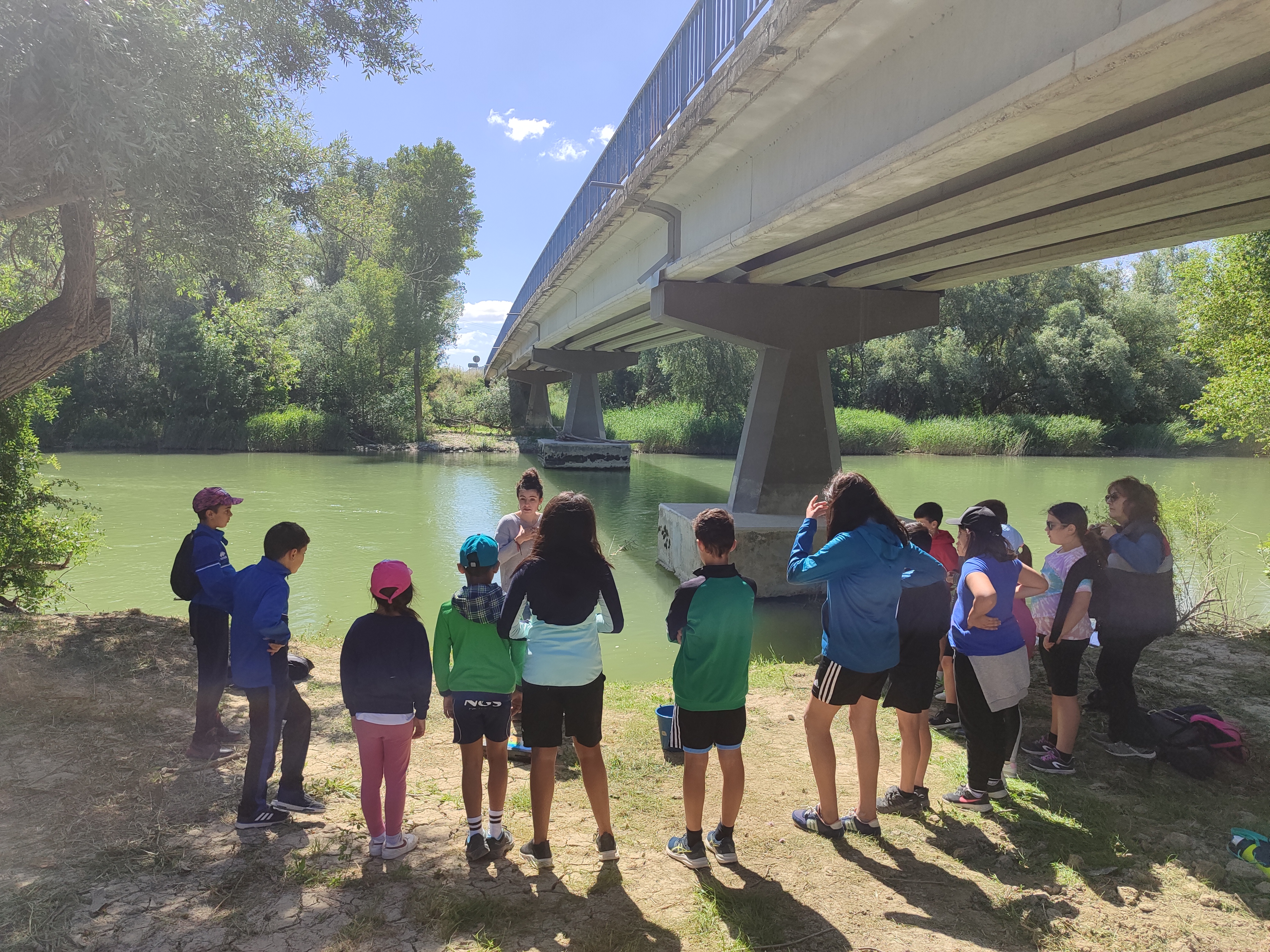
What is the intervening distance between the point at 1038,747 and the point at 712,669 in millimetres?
2809

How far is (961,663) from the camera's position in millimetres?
3990

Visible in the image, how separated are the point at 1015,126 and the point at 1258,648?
5750 mm

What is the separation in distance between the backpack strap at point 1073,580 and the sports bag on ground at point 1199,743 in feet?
3.39

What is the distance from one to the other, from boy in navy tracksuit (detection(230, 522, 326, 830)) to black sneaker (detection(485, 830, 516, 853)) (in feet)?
3.32

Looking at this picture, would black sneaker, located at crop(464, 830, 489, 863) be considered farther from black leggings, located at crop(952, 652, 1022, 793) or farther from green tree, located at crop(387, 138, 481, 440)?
green tree, located at crop(387, 138, 481, 440)

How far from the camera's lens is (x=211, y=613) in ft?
14.1

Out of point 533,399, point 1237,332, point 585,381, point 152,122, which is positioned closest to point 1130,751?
point 152,122

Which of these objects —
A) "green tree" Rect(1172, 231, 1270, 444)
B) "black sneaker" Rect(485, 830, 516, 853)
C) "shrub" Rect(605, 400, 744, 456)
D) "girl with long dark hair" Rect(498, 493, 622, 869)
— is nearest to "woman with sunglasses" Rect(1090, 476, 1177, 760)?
"girl with long dark hair" Rect(498, 493, 622, 869)

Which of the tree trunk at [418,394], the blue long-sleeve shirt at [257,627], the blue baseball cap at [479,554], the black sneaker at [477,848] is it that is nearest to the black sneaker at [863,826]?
the black sneaker at [477,848]

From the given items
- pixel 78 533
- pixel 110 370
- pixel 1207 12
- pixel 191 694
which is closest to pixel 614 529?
pixel 78 533

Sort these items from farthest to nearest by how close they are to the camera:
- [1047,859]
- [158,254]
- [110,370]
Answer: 1. [110,370]
2. [158,254]
3. [1047,859]

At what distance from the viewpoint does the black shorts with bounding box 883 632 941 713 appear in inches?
152

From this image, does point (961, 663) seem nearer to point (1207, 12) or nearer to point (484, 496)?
point (1207, 12)

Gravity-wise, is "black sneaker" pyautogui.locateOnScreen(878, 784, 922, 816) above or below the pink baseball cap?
below
